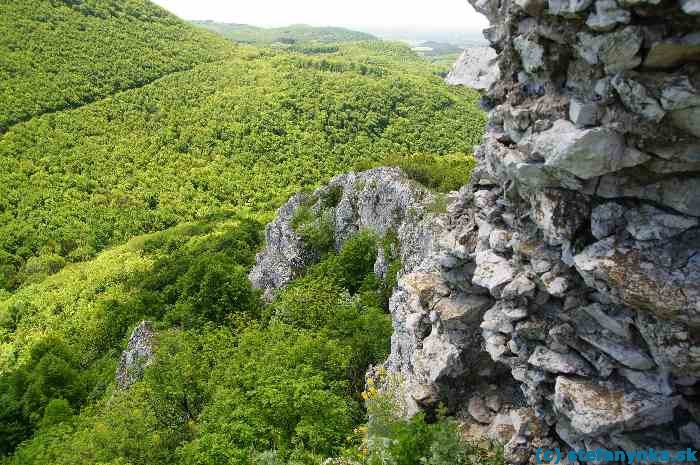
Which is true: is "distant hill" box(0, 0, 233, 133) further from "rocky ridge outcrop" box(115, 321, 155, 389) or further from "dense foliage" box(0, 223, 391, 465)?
"rocky ridge outcrop" box(115, 321, 155, 389)

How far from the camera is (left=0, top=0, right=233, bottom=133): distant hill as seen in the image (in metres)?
108

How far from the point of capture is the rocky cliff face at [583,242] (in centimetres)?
815

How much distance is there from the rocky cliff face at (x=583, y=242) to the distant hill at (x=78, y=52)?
114 metres

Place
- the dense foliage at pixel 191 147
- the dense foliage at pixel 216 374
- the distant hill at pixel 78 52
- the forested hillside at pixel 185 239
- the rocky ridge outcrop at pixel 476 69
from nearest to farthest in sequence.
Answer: the rocky ridge outcrop at pixel 476 69 < the dense foliage at pixel 216 374 < the forested hillside at pixel 185 239 < the dense foliage at pixel 191 147 < the distant hill at pixel 78 52

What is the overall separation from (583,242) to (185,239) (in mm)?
70217

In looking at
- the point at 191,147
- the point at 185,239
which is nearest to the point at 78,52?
the point at 191,147

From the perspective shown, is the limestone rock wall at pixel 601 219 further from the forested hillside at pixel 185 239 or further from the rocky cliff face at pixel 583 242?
the forested hillside at pixel 185 239

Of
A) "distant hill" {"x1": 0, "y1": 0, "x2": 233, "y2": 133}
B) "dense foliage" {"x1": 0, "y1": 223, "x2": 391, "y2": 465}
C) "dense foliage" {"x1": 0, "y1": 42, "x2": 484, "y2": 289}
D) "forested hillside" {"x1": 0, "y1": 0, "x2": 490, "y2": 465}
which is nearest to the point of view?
"dense foliage" {"x1": 0, "y1": 223, "x2": 391, "y2": 465}

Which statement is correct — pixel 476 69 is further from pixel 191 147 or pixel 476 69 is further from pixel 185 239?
pixel 191 147

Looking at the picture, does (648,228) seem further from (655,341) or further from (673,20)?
(673,20)

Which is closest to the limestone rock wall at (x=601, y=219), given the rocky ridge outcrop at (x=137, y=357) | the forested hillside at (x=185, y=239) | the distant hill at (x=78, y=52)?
the forested hillside at (x=185, y=239)

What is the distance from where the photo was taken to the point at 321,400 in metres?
19.2

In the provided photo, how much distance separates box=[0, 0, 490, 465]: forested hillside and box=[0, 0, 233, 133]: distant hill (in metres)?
0.53

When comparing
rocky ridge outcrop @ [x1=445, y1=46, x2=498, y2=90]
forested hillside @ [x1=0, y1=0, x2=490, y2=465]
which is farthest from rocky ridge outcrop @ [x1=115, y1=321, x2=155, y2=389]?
rocky ridge outcrop @ [x1=445, y1=46, x2=498, y2=90]
